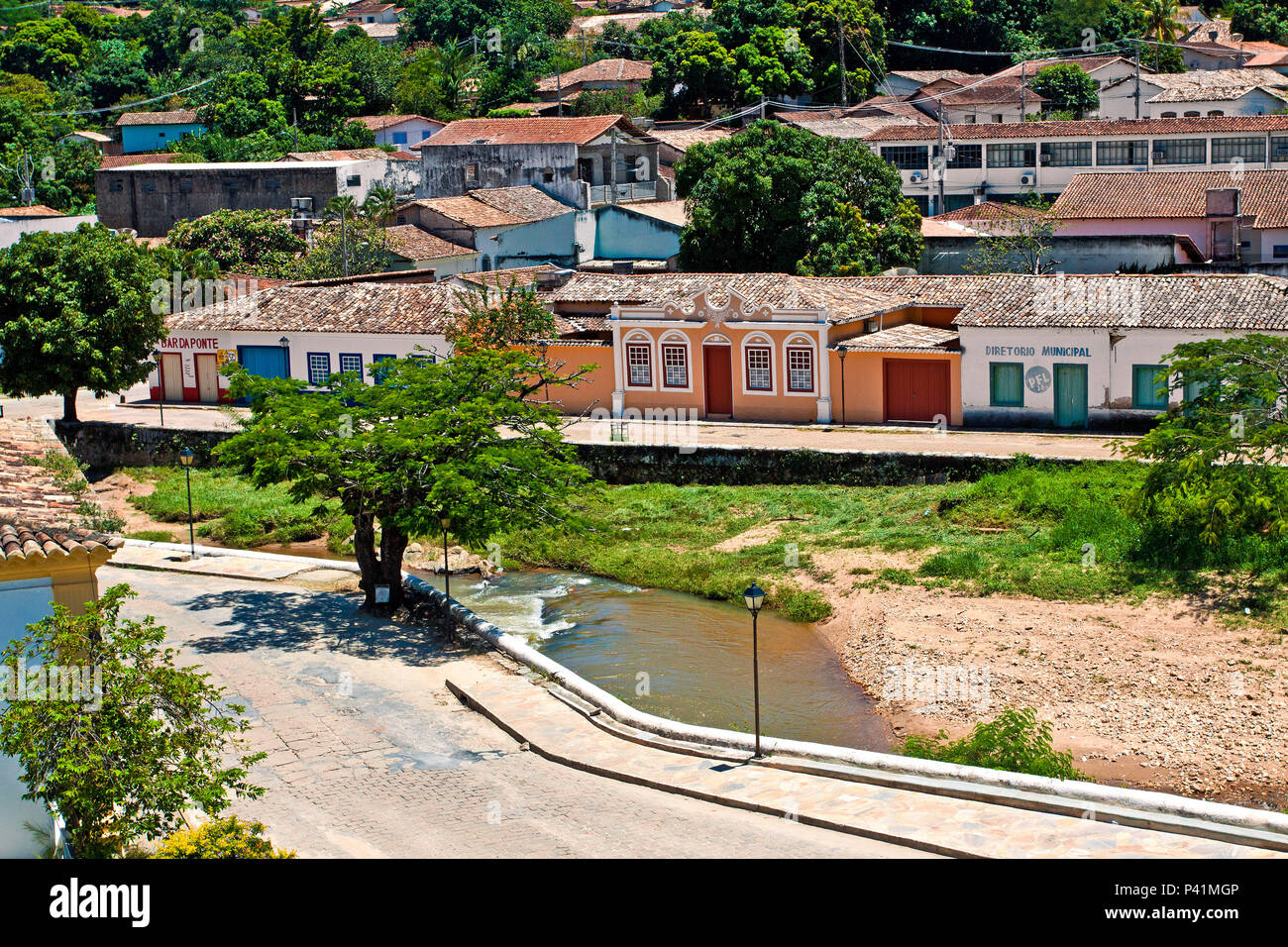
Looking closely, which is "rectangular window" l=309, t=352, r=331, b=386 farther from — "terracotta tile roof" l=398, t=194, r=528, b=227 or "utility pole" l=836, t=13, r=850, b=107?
"utility pole" l=836, t=13, r=850, b=107

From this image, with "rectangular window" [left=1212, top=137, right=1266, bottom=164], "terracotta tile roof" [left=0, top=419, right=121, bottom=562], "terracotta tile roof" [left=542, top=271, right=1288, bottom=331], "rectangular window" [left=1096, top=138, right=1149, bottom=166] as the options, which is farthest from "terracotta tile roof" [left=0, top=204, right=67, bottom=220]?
"rectangular window" [left=1212, top=137, right=1266, bottom=164]

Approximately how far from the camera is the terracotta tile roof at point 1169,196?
47062mm

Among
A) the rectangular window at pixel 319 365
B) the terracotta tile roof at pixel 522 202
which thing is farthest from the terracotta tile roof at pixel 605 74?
the rectangular window at pixel 319 365

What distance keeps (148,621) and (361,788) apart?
426 cm

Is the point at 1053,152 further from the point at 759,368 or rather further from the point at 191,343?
the point at 191,343

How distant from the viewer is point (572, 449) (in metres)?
25.7

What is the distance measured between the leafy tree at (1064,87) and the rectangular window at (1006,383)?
41.9 metres

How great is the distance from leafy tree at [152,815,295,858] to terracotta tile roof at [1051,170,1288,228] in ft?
136

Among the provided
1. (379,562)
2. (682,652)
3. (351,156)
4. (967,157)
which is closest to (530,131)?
(351,156)

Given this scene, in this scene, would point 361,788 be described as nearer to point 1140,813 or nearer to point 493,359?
point 1140,813

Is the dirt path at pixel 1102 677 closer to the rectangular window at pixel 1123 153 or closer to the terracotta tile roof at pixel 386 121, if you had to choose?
the rectangular window at pixel 1123 153

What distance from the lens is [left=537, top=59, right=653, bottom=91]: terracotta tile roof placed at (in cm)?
8675

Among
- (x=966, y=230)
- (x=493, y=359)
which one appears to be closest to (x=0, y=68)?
(x=966, y=230)

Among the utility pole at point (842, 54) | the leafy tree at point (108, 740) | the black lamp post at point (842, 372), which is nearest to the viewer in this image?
the leafy tree at point (108, 740)
